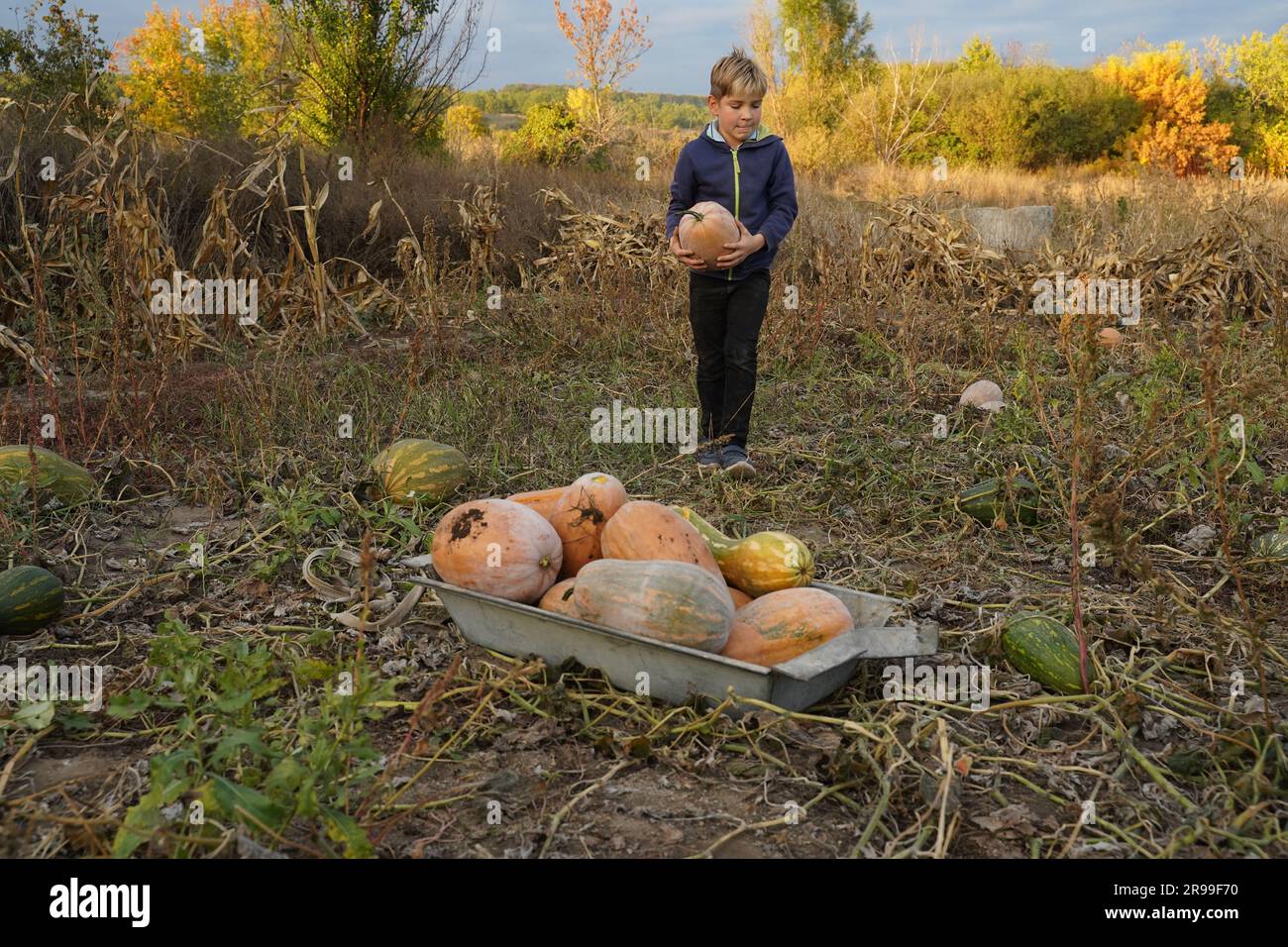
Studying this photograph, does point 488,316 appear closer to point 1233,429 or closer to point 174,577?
point 174,577

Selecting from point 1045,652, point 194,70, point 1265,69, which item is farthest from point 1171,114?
point 1045,652

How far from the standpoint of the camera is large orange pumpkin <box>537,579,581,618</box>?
2.81 meters

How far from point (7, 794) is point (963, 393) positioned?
494cm

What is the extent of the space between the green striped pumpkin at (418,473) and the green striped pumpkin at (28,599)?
1333 mm

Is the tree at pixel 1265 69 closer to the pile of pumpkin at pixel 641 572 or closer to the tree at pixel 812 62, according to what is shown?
the tree at pixel 812 62

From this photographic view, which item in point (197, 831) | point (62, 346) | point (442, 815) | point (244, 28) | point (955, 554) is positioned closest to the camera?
point (197, 831)

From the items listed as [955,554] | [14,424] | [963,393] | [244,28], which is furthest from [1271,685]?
[244,28]

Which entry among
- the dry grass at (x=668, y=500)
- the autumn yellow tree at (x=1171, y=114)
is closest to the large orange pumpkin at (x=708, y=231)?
the dry grass at (x=668, y=500)

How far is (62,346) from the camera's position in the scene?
6844 millimetres

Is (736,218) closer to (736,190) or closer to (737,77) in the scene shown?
(736,190)

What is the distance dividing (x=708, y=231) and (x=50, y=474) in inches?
117

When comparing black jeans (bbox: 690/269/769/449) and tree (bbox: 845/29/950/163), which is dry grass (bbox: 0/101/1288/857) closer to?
black jeans (bbox: 690/269/769/449)

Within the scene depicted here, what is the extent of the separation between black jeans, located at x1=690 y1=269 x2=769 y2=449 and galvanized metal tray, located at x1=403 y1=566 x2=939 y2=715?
83.4 inches

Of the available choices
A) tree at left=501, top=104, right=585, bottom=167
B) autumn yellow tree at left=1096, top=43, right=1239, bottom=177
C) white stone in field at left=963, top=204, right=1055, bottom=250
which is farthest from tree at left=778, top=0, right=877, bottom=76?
white stone in field at left=963, top=204, right=1055, bottom=250
